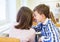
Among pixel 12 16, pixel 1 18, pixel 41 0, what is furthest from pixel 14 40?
pixel 41 0

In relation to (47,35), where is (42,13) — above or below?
above

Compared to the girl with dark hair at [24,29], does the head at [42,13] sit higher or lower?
higher

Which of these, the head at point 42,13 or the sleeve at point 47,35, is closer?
the sleeve at point 47,35

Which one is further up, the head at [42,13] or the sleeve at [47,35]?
the head at [42,13]

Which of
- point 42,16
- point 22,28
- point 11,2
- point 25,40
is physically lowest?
point 25,40

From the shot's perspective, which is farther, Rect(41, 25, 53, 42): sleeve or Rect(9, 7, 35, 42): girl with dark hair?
Rect(9, 7, 35, 42): girl with dark hair

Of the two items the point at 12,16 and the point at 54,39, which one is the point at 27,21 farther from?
the point at 12,16

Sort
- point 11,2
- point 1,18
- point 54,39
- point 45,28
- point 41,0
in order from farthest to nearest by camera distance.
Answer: point 41,0, point 11,2, point 1,18, point 45,28, point 54,39

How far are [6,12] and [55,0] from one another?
1.40 meters

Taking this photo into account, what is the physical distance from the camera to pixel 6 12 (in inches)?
112

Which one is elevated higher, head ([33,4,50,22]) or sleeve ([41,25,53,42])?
head ([33,4,50,22])

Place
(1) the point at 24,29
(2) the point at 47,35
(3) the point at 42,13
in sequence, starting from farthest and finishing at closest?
(1) the point at 24,29, (3) the point at 42,13, (2) the point at 47,35

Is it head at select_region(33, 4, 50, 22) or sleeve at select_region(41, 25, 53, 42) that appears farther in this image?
head at select_region(33, 4, 50, 22)

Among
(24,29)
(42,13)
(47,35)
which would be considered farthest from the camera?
(24,29)
